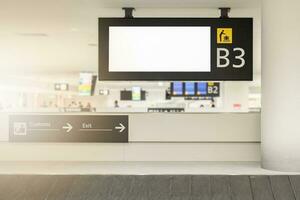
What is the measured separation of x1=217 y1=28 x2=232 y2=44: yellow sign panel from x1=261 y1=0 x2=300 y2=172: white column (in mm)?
884

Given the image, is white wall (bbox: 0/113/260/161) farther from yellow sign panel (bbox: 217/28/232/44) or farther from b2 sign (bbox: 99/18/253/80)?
yellow sign panel (bbox: 217/28/232/44)

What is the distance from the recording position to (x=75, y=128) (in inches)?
216

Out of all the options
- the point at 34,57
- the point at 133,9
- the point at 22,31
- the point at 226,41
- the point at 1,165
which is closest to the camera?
the point at 1,165

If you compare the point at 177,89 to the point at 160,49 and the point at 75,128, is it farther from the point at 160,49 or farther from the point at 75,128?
the point at 75,128

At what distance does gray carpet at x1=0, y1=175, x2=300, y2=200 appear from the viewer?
425 centimetres

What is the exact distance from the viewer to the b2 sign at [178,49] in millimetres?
5719

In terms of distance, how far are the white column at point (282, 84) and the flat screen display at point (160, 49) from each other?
1.07 m

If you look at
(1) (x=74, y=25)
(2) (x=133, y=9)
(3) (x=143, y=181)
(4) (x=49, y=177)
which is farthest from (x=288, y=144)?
(1) (x=74, y=25)

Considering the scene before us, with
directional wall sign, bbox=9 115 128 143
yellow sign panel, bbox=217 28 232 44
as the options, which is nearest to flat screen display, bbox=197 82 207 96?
yellow sign panel, bbox=217 28 232 44

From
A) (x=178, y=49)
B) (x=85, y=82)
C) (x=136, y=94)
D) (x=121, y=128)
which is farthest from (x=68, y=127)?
(x=136, y=94)

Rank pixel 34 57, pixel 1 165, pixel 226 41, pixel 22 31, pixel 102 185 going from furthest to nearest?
1. pixel 34 57
2. pixel 22 31
3. pixel 226 41
4. pixel 1 165
5. pixel 102 185

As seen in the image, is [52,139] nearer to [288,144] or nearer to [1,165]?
[1,165]

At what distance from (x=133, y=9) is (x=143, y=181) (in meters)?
2.99

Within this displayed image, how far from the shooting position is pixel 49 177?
4.46m
